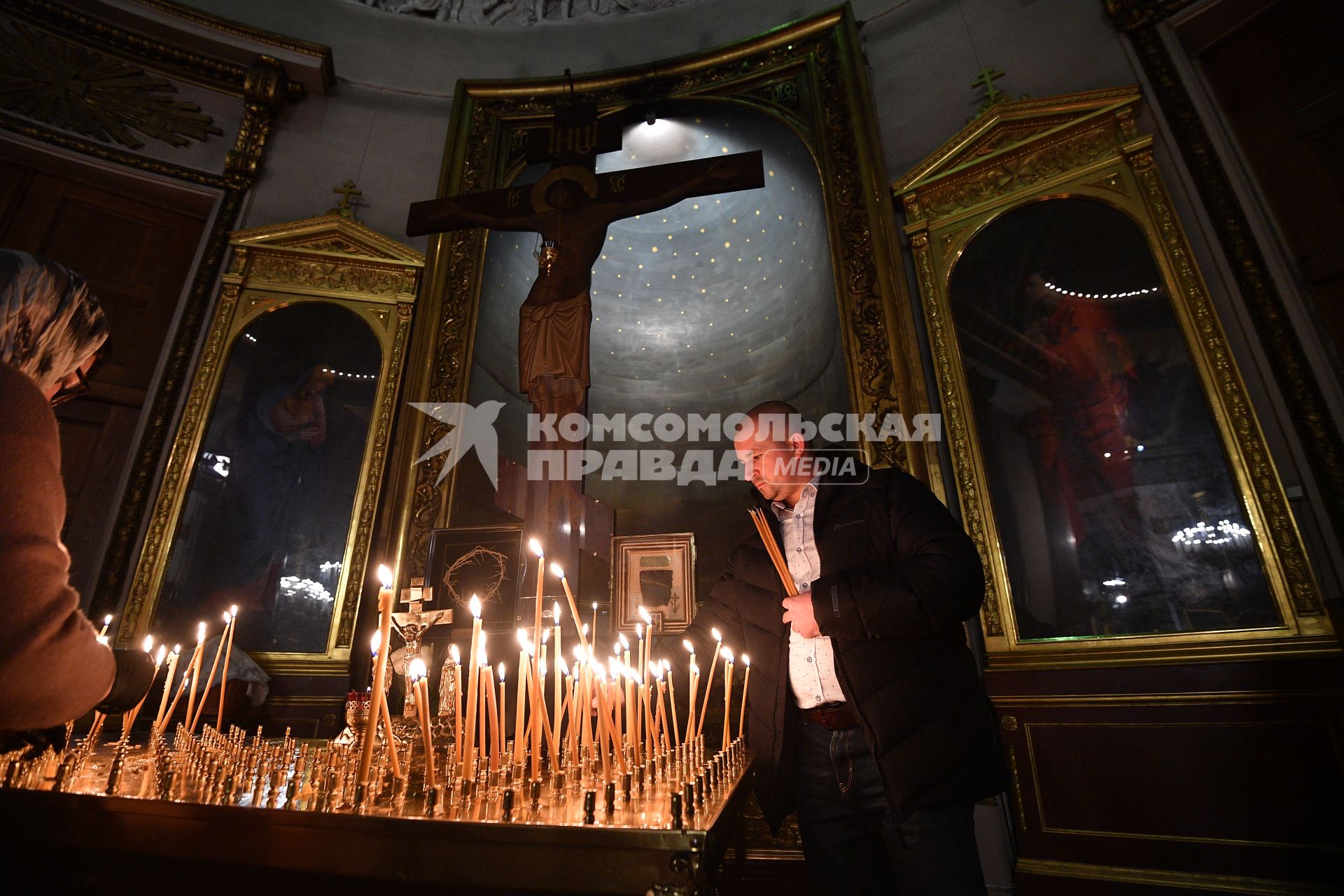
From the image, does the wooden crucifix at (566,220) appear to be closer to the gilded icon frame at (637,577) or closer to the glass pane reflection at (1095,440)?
the gilded icon frame at (637,577)

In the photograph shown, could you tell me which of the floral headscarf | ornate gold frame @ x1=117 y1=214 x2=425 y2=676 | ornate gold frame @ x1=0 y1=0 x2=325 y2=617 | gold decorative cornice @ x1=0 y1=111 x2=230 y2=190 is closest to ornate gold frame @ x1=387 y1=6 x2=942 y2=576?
ornate gold frame @ x1=117 y1=214 x2=425 y2=676

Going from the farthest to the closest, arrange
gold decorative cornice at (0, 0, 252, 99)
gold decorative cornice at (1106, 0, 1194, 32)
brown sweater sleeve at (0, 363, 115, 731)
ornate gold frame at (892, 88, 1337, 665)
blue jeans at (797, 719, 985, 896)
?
gold decorative cornice at (0, 0, 252, 99) < gold decorative cornice at (1106, 0, 1194, 32) < ornate gold frame at (892, 88, 1337, 665) < blue jeans at (797, 719, 985, 896) < brown sweater sleeve at (0, 363, 115, 731)

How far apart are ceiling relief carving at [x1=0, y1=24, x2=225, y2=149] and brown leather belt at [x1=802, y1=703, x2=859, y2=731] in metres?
6.16

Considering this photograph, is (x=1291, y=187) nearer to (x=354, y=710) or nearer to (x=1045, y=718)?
(x=1045, y=718)

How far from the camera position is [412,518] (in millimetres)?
3988

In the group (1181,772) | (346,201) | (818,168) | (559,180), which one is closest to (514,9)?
(346,201)

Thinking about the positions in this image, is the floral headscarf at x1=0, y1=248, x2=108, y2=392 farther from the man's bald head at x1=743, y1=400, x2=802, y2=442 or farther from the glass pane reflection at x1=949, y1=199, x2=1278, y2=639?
the glass pane reflection at x1=949, y1=199, x2=1278, y2=639

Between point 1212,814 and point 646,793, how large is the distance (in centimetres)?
252

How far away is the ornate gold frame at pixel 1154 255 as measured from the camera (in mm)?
2551

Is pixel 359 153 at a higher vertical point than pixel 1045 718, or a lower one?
higher

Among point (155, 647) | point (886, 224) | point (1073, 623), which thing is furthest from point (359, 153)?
point (1073, 623)

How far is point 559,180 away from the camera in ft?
14.2

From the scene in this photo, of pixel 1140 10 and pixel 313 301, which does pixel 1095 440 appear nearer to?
pixel 1140 10

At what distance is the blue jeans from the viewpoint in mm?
1502
